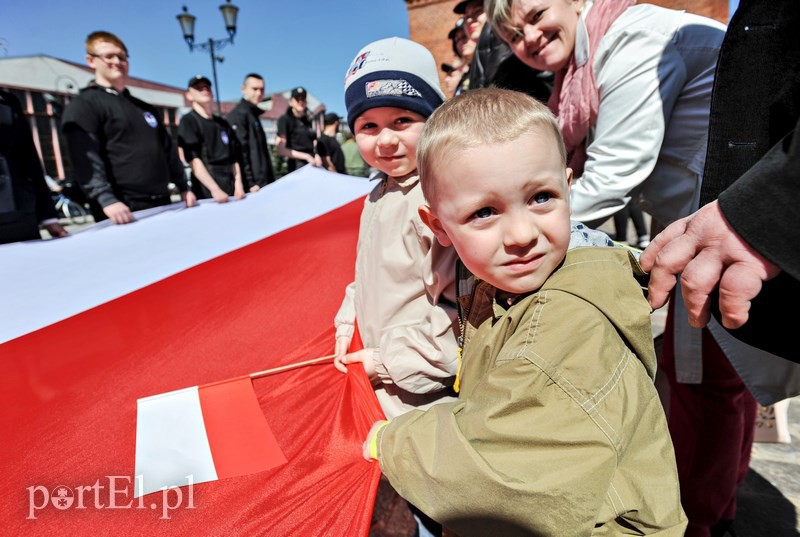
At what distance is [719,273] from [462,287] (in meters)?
0.53

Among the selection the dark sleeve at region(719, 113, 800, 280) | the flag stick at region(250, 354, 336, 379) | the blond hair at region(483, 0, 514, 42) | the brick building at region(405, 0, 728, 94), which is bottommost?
the flag stick at region(250, 354, 336, 379)

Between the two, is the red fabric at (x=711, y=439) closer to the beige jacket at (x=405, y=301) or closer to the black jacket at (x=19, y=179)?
the beige jacket at (x=405, y=301)

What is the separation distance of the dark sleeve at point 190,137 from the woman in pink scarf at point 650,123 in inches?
143

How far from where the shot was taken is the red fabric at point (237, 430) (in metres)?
1.15

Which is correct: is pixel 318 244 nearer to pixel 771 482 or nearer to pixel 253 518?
pixel 253 518

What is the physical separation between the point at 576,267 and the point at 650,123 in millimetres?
785

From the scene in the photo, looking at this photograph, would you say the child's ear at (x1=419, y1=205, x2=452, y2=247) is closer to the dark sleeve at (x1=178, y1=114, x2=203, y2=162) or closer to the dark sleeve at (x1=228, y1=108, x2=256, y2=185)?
the dark sleeve at (x1=178, y1=114, x2=203, y2=162)

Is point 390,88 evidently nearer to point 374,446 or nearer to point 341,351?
point 341,351

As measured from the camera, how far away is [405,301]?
131 centimetres

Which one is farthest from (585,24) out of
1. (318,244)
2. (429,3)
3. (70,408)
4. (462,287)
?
(429,3)

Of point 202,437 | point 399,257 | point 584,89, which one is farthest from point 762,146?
point 202,437

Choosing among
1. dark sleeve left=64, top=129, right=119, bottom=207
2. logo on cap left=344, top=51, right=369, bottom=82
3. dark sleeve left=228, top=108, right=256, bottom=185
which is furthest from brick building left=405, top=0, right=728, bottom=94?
logo on cap left=344, top=51, right=369, bottom=82

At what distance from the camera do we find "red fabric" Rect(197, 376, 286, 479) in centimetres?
115

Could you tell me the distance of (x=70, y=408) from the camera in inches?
49.2
